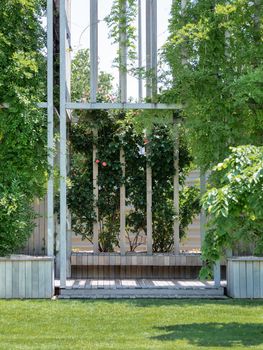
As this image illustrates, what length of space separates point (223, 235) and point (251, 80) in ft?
11.4

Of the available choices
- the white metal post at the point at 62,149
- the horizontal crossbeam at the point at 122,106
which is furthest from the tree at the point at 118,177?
the white metal post at the point at 62,149

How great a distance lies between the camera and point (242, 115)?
9688mm

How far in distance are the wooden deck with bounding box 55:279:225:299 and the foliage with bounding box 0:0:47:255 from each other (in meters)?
1.08

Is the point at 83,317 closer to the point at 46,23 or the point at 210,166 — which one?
the point at 210,166

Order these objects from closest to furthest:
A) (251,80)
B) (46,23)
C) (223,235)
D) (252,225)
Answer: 1. (223,235)
2. (252,225)
3. (251,80)
4. (46,23)

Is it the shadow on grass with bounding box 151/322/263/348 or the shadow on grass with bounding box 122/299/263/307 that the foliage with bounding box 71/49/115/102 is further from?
the shadow on grass with bounding box 151/322/263/348

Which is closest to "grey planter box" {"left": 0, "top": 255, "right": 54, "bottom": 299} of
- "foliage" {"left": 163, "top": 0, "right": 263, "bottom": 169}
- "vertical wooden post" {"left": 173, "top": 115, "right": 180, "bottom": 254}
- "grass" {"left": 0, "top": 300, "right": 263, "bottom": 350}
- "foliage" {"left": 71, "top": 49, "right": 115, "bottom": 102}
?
"grass" {"left": 0, "top": 300, "right": 263, "bottom": 350}

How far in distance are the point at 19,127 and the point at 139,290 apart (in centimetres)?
283

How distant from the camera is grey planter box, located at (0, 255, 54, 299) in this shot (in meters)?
9.62

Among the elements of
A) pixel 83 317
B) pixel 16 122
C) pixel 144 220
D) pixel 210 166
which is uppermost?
pixel 16 122

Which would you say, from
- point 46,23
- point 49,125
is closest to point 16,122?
point 49,125

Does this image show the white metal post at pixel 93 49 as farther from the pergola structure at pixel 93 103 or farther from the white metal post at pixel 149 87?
the white metal post at pixel 149 87

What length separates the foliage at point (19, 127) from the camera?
9586 millimetres

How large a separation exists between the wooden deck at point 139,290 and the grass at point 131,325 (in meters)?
0.55
